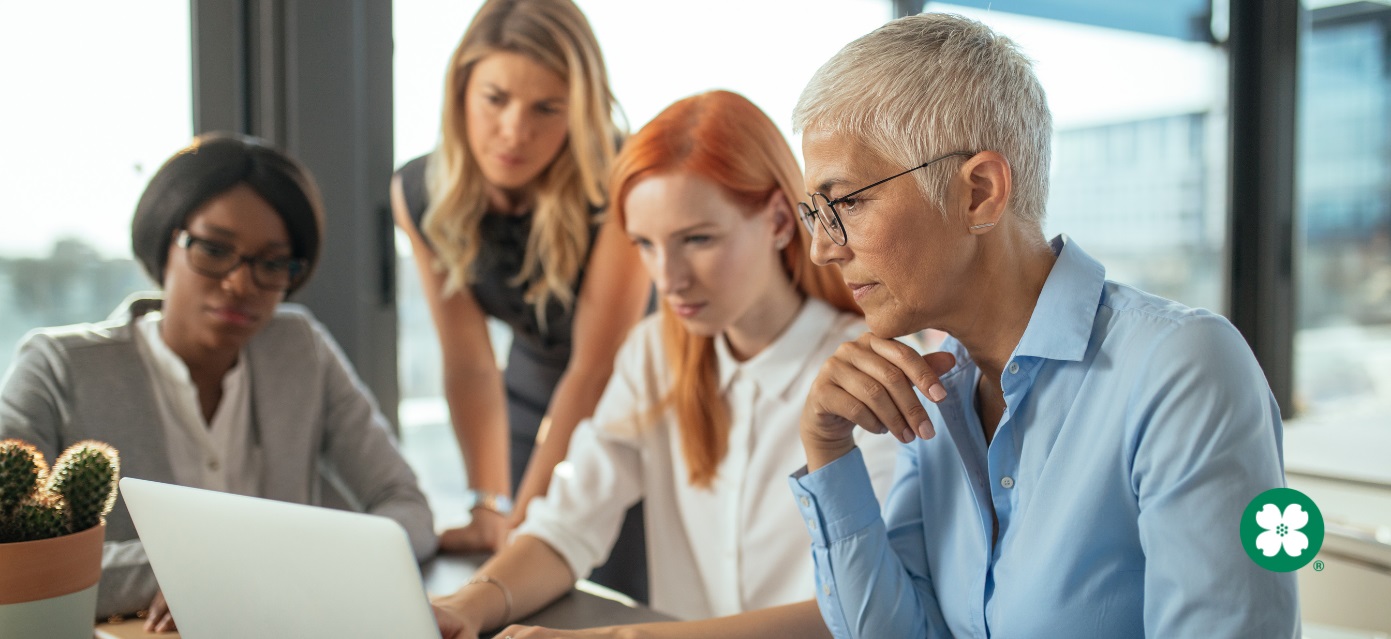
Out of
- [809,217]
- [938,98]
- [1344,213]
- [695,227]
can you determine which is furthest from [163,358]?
[1344,213]

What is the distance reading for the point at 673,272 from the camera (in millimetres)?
1670

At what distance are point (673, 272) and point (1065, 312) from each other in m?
0.72

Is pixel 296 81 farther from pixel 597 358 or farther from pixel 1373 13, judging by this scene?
pixel 1373 13

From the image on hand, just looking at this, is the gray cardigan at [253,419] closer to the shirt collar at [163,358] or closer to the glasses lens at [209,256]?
the shirt collar at [163,358]

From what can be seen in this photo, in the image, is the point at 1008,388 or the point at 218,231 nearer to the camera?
the point at 1008,388

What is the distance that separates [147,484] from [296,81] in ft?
5.23

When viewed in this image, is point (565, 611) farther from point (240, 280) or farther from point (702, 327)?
point (240, 280)

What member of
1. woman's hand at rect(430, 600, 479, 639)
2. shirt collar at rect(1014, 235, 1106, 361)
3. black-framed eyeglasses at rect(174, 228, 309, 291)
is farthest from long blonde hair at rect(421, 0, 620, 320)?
shirt collar at rect(1014, 235, 1106, 361)

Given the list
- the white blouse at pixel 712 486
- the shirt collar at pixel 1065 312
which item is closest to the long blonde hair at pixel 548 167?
the white blouse at pixel 712 486

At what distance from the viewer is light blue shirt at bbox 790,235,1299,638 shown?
93cm

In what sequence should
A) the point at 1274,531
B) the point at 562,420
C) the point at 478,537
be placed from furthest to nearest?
the point at 562,420, the point at 478,537, the point at 1274,531

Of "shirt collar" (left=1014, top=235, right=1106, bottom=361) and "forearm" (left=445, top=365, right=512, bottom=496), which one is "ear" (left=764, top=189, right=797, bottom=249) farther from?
"forearm" (left=445, top=365, right=512, bottom=496)

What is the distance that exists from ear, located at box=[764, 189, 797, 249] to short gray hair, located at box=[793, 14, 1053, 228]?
0.60 m

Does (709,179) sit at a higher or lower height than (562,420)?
higher
